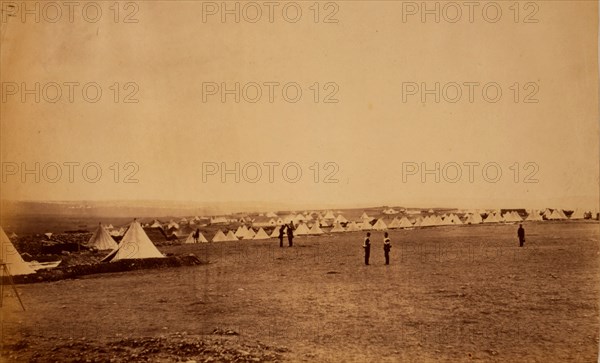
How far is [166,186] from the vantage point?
3.96m

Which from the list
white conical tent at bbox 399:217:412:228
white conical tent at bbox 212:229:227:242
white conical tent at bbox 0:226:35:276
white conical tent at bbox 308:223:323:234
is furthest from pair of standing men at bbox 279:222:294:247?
white conical tent at bbox 0:226:35:276

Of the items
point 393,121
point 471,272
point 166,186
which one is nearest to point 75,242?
point 166,186

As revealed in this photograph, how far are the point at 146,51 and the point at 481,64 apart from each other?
221 centimetres

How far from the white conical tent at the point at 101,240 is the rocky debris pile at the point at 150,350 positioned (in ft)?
1.94

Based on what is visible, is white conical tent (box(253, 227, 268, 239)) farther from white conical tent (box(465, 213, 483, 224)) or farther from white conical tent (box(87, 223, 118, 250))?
white conical tent (box(465, 213, 483, 224))

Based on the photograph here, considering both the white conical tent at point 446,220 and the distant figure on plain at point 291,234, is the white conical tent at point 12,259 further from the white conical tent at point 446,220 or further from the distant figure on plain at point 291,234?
the white conical tent at point 446,220

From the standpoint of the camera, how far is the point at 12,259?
3.89m

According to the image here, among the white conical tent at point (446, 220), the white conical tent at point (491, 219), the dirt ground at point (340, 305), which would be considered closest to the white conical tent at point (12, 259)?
the dirt ground at point (340, 305)

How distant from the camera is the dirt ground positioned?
3832mm

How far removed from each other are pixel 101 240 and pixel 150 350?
774 millimetres

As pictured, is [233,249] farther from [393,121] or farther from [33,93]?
[33,93]

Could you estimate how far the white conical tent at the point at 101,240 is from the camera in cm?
395

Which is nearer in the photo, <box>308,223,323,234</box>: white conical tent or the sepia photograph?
the sepia photograph

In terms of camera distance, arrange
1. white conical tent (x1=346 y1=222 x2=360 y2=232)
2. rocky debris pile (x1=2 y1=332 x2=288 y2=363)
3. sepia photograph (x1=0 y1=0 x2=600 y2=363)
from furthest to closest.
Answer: white conical tent (x1=346 y1=222 x2=360 y2=232) < sepia photograph (x1=0 y1=0 x2=600 y2=363) < rocky debris pile (x1=2 y1=332 x2=288 y2=363)
